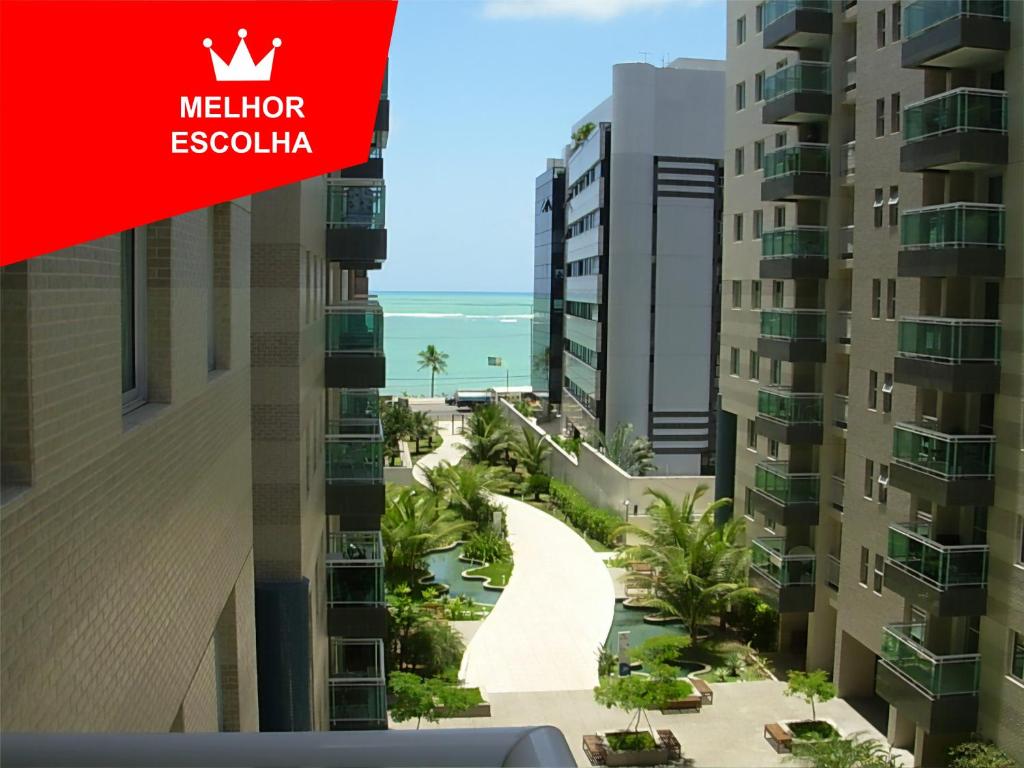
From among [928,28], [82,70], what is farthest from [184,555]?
[928,28]

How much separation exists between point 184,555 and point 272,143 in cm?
294

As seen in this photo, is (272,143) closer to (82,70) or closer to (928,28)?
(82,70)

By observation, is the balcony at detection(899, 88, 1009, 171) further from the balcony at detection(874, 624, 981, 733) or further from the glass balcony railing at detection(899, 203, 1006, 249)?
the balcony at detection(874, 624, 981, 733)

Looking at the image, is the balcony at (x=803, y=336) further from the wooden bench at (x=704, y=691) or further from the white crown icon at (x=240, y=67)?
the white crown icon at (x=240, y=67)

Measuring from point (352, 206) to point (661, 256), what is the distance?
32.8 meters

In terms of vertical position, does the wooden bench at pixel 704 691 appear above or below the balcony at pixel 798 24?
below

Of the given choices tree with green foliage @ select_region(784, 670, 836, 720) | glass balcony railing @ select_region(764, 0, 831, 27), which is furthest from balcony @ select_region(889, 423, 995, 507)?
glass balcony railing @ select_region(764, 0, 831, 27)

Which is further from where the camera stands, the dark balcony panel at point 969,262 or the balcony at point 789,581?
the balcony at point 789,581

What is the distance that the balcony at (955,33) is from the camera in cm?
1933

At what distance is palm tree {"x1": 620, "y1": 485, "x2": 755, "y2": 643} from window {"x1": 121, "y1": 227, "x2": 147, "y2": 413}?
24.1m

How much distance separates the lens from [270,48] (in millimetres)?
5656

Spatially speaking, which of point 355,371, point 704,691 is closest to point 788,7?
point 355,371

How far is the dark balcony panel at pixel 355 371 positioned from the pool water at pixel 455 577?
1677cm

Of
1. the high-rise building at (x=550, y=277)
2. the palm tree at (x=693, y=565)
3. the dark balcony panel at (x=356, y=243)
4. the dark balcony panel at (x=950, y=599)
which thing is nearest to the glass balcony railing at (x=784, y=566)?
the palm tree at (x=693, y=565)
